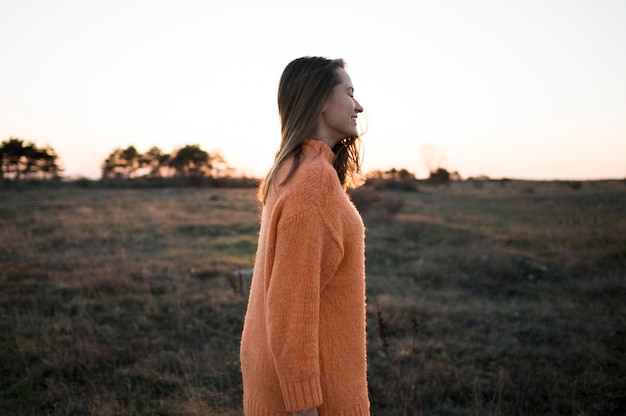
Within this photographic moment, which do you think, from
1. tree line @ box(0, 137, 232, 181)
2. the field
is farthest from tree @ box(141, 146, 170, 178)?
the field

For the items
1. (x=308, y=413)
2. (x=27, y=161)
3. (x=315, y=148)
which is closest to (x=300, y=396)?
(x=308, y=413)

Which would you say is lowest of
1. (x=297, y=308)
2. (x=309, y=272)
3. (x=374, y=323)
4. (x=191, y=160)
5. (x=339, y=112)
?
(x=374, y=323)

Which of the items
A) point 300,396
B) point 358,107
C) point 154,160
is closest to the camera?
point 300,396

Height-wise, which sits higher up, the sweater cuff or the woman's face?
the woman's face

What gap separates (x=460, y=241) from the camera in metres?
10.2

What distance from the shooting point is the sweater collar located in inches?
51.0

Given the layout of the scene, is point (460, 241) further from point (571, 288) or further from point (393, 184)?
point (393, 184)

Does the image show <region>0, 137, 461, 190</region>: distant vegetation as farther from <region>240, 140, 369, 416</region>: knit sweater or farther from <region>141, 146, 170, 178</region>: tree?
<region>240, 140, 369, 416</region>: knit sweater

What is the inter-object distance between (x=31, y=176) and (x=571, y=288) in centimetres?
3871

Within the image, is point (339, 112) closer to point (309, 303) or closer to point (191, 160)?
point (309, 303)

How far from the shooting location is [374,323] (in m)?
5.29

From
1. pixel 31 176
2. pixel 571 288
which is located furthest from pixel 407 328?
pixel 31 176

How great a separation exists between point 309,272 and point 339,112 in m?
0.57

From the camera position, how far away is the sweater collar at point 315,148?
1295mm
